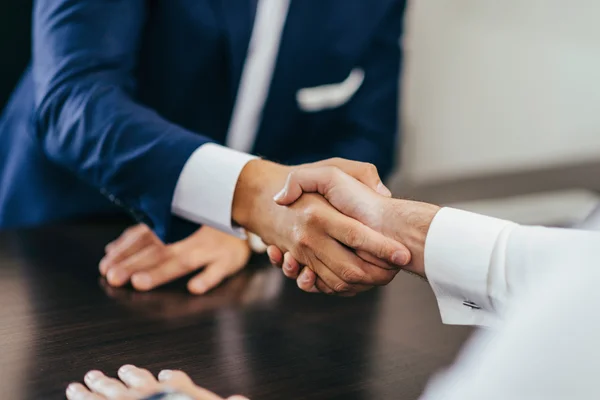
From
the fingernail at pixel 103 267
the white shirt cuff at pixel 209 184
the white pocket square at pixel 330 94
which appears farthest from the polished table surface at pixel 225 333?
the white pocket square at pixel 330 94

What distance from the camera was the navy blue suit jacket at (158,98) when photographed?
1.20m

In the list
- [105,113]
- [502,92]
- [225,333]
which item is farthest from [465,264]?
[502,92]

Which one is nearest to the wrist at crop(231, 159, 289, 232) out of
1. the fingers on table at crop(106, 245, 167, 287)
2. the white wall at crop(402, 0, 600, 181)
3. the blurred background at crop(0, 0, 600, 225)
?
the fingers on table at crop(106, 245, 167, 287)

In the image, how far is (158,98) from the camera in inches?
57.5

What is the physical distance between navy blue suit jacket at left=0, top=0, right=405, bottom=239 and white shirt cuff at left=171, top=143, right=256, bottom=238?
18mm

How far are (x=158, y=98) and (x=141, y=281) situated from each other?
459 mm

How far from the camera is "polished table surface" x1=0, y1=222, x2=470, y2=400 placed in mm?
850

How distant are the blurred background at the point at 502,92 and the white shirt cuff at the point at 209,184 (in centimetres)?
92

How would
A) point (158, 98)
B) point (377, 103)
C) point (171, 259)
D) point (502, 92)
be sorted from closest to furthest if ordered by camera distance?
point (171, 259) < point (158, 98) < point (377, 103) < point (502, 92)

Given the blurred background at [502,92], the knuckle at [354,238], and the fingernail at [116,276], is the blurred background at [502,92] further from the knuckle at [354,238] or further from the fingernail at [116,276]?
the fingernail at [116,276]

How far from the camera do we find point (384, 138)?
1.73 meters

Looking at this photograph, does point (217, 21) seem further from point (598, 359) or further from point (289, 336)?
point (598, 359)

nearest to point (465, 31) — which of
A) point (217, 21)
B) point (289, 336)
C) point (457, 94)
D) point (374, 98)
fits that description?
point (457, 94)

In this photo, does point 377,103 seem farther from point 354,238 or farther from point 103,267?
point 103,267
